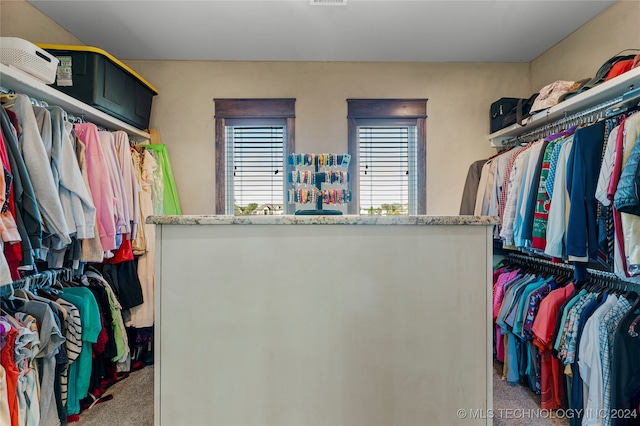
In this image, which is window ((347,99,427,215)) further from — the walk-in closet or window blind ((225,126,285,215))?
window blind ((225,126,285,215))

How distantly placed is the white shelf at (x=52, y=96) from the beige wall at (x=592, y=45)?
3418 millimetres

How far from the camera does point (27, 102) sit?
1.46m

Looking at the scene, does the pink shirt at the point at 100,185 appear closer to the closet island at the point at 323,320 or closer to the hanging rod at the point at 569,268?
the closet island at the point at 323,320

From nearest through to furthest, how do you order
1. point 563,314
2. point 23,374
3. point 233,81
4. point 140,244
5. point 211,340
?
point 211,340 → point 23,374 → point 563,314 → point 140,244 → point 233,81

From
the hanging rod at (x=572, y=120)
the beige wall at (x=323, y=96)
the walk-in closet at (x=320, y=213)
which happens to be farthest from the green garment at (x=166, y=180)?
the hanging rod at (x=572, y=120)

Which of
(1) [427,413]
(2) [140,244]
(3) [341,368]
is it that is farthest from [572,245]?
(2) [140,244]

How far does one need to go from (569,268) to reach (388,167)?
1539mm

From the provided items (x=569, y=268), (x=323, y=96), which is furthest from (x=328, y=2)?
(x=569, y=268)

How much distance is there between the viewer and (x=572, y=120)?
2.01 meters

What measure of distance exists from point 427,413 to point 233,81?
110 inches

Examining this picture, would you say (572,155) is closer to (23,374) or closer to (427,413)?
(427,413)

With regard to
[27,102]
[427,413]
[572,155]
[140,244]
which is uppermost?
[27,102]

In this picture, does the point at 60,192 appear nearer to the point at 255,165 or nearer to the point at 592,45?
the point at 255,165

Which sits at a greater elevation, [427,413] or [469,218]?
[469,218]
